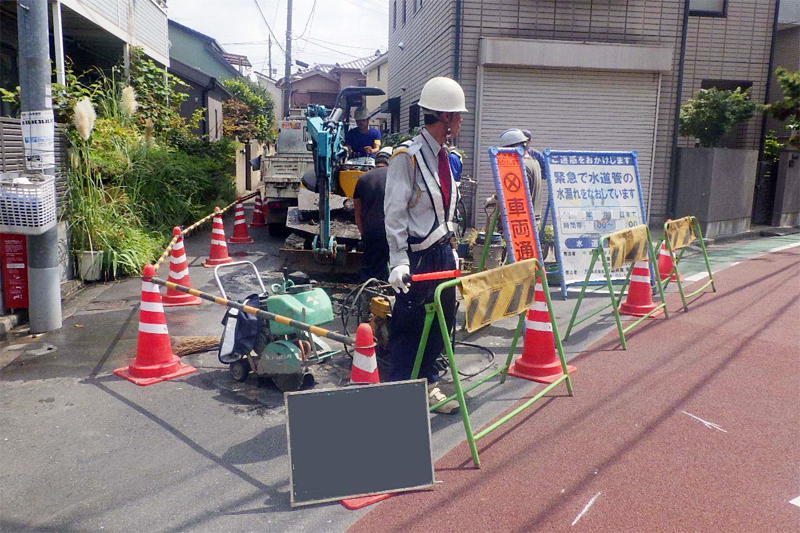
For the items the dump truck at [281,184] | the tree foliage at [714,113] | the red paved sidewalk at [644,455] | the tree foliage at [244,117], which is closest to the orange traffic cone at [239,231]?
the dump truck at [281,184]

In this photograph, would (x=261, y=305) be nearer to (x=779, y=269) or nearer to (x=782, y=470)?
(x=782, y=470)

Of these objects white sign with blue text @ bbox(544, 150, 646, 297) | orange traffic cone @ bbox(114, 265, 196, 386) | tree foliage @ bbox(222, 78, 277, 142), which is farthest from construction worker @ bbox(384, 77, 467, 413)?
tree foliage @ bbox(222, 78, 277, 142)

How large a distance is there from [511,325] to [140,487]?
175 inches

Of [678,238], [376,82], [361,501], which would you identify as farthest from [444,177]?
[376,82]

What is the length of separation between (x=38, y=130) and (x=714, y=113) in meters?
11.7

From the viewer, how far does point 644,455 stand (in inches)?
153

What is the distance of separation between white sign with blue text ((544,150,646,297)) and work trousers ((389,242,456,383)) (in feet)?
8.87

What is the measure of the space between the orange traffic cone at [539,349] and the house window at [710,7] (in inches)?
514

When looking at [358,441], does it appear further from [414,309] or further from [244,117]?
[244,117]

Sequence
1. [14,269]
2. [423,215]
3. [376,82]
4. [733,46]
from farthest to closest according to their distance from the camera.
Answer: [376,82] < [733,46] < [14,269] < [423,215]

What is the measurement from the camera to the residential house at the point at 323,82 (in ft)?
162

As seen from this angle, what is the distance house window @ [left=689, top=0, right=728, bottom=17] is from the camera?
48.6 feet

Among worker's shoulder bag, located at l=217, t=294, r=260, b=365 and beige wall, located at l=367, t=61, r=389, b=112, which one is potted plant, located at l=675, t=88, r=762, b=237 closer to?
worker's shoulder bag, located at l=217, t=294, r=260, b=365

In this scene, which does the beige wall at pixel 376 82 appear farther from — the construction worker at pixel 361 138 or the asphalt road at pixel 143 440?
the asphalt road at pixel 143 440
